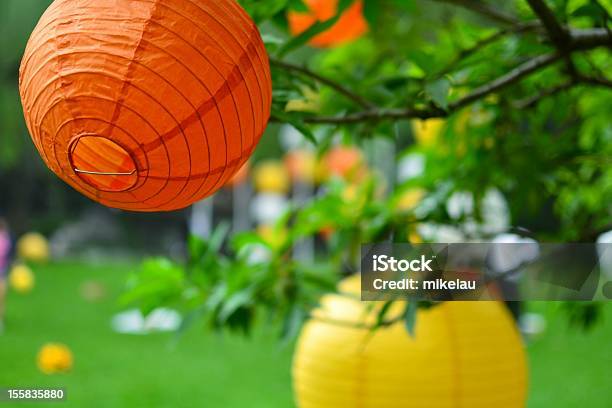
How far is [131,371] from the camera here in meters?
3.65

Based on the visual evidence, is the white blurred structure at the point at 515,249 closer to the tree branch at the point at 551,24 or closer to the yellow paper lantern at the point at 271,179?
the tree branch at the point at 551,24

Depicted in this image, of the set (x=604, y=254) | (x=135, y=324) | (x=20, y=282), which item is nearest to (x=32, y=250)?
(x=20, y=282)

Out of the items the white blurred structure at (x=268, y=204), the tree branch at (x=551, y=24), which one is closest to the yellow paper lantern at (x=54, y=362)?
the tree branch at (x=551, y=24)

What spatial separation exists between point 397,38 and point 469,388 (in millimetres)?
1010

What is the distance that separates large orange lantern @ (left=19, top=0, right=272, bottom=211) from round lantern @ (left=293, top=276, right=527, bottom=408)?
2.16 feet

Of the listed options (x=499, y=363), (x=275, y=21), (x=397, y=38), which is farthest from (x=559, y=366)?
(x=275, y=21)

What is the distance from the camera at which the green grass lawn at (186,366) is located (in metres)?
3.18

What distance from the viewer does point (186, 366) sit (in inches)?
149

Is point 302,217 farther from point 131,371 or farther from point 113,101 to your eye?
point 131,371

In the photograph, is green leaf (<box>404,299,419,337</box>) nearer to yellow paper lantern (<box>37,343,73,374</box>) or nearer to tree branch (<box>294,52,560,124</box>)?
tree branch (<box>294,52,560,124</box>)

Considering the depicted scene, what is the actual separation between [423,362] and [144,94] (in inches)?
33.2

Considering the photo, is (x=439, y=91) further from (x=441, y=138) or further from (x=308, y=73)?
(x=441, y=138)

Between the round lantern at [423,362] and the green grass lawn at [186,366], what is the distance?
4.11ft

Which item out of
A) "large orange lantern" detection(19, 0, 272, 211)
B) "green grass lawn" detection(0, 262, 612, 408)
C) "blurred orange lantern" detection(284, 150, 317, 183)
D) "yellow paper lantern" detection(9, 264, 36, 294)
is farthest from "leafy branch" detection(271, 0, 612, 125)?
"blurred orange lantern" detection(284, 150, 317, 183)
